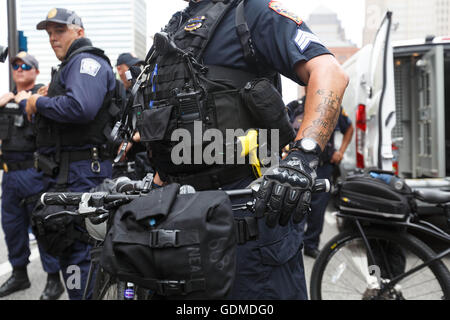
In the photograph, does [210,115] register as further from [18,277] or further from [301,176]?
[18,277]

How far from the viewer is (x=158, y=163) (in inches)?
64.8

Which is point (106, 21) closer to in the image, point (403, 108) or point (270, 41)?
point (270, 41)

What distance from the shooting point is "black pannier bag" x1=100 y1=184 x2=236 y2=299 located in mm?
897

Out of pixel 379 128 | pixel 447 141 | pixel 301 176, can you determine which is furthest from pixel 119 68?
pixel 447 141

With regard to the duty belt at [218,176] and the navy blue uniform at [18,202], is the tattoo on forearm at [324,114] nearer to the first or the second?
the duty belt at [218,176]

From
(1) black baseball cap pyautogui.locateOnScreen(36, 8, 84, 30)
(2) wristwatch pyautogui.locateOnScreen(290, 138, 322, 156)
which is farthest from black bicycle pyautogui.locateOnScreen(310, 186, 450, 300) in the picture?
(1) black baseball cap pyautogui.locateOnScreen(36, 8, 84, 30)

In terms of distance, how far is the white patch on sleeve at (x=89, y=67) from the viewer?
2.49m

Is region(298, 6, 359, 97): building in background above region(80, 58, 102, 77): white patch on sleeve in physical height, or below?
above

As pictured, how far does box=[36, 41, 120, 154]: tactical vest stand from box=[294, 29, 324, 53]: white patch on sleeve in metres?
1.71

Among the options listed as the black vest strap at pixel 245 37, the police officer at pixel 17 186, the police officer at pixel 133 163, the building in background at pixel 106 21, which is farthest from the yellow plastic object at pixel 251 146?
the police officer at pixel 17 186

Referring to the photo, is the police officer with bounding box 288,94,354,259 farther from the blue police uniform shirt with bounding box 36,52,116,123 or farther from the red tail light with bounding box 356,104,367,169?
the blue police uniform shirt with bounding box 36,52,116,123

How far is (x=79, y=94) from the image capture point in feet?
7.97

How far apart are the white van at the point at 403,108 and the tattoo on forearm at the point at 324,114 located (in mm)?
2467
